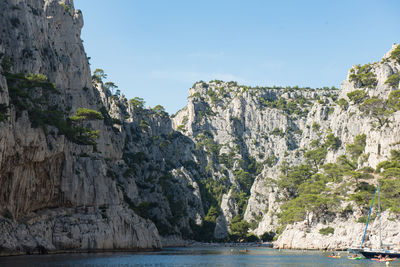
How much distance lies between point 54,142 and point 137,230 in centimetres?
2801

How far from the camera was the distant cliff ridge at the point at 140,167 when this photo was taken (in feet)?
215

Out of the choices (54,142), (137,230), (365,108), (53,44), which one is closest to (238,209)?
(365,108)

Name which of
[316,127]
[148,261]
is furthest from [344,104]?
[148,261]

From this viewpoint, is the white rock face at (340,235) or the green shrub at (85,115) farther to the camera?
the green shrub at (85,115)

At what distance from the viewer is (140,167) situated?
13850 cm

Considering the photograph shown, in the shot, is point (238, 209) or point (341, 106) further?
point (238, 209)

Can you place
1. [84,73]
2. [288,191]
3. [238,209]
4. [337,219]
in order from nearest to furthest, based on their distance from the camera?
[337,219] < [84,73] < [288,191] < [238,209]

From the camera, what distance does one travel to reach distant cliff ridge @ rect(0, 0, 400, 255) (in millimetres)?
65500

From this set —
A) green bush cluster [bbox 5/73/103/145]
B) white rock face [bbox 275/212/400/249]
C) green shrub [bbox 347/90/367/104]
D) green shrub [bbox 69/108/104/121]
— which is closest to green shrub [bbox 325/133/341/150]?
green shrub [bbox 347/90/367/104]

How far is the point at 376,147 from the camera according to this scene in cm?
9944

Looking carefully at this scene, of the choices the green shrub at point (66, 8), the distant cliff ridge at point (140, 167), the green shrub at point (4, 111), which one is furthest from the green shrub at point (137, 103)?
the green shrub at point (4, 111)

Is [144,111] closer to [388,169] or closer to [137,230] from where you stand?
[137,230]

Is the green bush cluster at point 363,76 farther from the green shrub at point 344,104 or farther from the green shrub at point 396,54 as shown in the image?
the green shrub at point 396,54

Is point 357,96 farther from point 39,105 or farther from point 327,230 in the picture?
point 39,105
